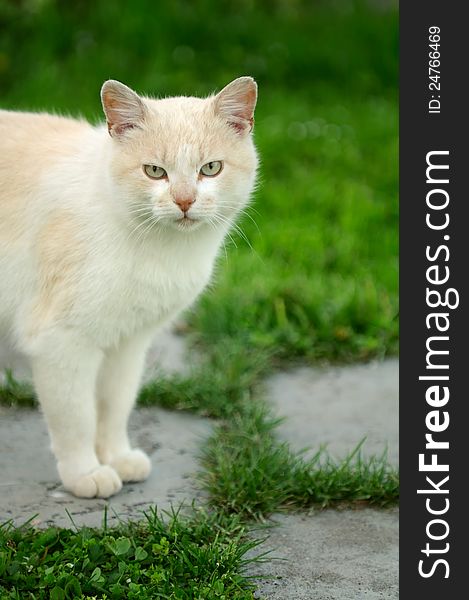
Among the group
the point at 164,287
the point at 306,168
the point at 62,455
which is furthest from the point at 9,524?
the point at 306,168

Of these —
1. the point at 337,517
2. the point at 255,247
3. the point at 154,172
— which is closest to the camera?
the point at 154,172

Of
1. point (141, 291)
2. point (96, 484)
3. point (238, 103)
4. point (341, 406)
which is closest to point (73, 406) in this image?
point (96, 484)

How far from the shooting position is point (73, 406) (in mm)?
2885

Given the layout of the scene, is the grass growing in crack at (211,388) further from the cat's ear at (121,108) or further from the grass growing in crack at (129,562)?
the cat's ear at (121,108)

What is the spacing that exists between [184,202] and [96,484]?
2.99 ft

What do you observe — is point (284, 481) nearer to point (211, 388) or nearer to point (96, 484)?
point (96, 484)

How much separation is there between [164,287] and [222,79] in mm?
3704

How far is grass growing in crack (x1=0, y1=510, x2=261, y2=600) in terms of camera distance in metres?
2.44

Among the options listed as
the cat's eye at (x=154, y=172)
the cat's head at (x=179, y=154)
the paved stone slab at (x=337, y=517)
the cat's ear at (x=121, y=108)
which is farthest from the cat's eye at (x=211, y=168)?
the paved stone slab at (x=337, y=517)

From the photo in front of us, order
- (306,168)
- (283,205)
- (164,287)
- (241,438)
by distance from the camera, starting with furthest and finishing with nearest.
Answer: (306,168), (283,205), (241,438), (164,287)

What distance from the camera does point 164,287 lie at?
2.87 meters

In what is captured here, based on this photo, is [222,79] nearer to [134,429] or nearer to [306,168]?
[306,168]

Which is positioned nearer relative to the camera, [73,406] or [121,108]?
[121,108]

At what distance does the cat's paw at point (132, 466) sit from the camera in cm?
310
